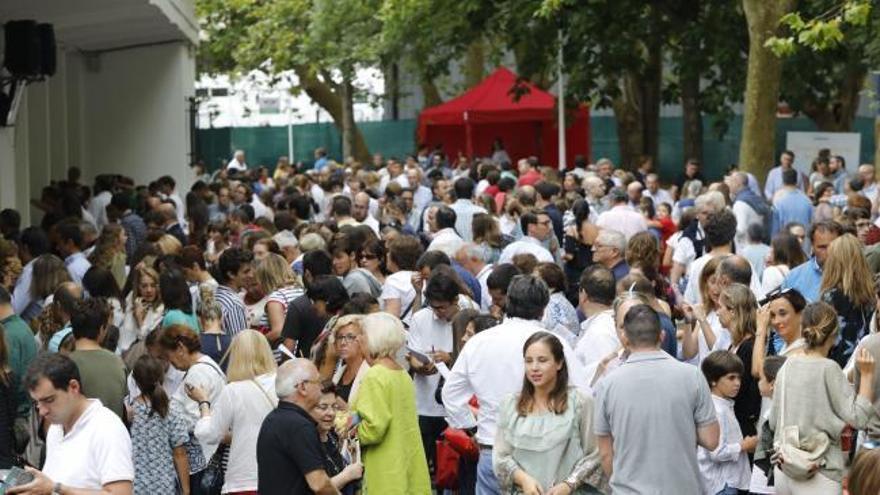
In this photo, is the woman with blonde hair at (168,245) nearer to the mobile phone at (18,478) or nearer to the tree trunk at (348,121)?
the mobile phone at (18,478)

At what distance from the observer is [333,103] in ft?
160

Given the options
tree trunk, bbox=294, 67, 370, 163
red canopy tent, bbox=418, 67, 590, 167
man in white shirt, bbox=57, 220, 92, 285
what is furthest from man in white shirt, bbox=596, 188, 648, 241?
tree trunk, bbox=294, 67, 370, 163

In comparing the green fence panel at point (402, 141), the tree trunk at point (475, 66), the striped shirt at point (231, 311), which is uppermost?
the tree trunk at point (475, 66)

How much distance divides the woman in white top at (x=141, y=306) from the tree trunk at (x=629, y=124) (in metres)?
25.4

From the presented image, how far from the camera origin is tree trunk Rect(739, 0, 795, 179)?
2608 centimetres

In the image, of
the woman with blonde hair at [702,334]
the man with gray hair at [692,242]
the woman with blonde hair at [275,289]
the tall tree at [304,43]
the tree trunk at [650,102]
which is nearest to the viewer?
the woman with blonde hair at [702,334]

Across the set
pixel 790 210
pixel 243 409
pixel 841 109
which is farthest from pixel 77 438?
pixel 841 109

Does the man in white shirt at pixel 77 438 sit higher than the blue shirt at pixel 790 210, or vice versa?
the blue shirt at pixel 790 210

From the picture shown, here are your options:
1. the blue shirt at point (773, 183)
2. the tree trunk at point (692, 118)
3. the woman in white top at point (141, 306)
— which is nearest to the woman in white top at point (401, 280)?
the woman in white top at point (141, 306)

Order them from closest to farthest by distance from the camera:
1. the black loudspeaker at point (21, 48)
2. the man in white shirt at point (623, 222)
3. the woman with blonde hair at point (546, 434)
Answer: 1. the woman with blonde hair at point (546, 434)
2. the man in white shirt at point (623, 222)
3. the black loudspeaker at point (21, 48)

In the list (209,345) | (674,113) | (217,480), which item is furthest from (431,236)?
(674,113)

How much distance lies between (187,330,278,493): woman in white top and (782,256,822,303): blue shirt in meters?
4.28

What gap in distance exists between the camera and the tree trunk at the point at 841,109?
1591 inches

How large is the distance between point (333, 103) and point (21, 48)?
2973 cm
